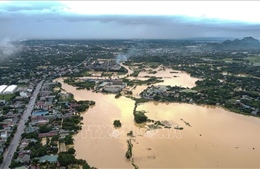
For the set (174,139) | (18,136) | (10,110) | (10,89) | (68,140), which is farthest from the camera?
(10,89)

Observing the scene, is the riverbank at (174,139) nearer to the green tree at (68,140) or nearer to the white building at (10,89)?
the green tree at (68,140)

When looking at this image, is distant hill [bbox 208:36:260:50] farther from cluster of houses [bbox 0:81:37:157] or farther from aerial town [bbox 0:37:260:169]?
cluster of houses [bbox 0:81:37:157]

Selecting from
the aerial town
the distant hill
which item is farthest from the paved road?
the distant hill

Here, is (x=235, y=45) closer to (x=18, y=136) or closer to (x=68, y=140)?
(x=68, y=140)

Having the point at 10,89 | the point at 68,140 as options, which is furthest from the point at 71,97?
the point at 68,140

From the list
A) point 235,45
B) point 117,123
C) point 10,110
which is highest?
point 117,123

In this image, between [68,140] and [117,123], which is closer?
[68,140]

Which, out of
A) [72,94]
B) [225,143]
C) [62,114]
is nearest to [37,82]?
[72,94]

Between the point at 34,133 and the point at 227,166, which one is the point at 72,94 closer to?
the point at 34,133
